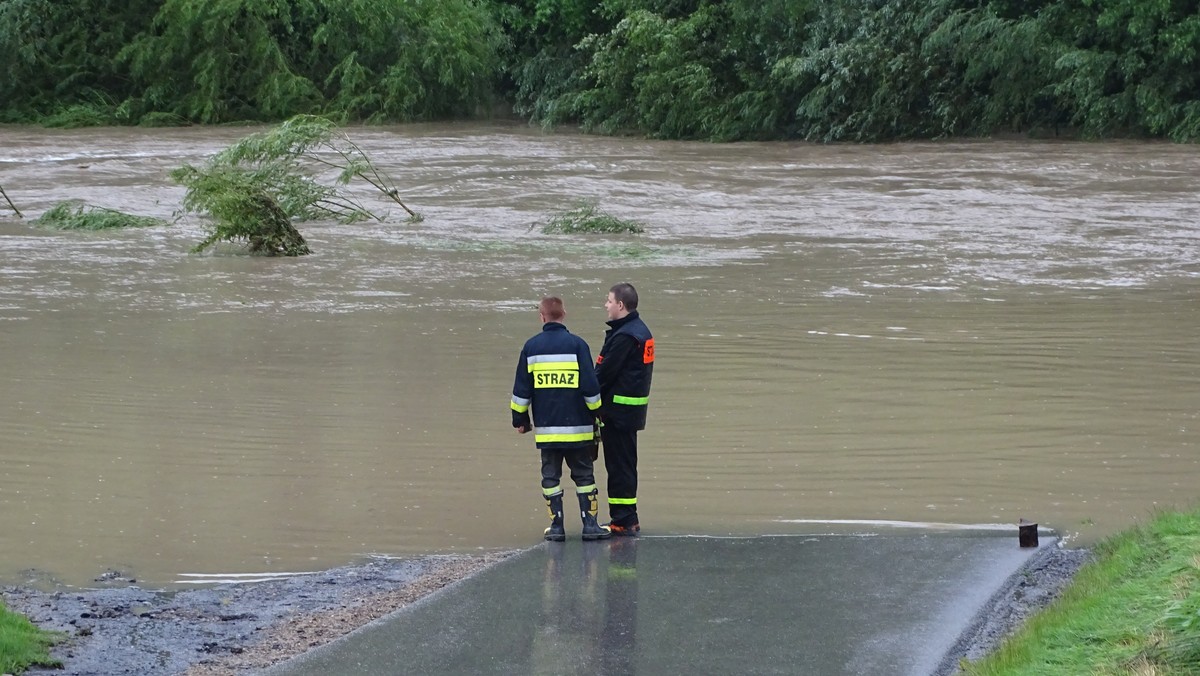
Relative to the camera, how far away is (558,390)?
8305 millimetres

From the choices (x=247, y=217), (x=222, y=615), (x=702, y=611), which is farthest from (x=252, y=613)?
(x=247, y=217)

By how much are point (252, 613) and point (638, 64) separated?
34.3 metres

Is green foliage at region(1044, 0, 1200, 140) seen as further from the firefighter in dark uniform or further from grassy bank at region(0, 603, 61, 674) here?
grassy bank at region(0, 603, 61, 674)

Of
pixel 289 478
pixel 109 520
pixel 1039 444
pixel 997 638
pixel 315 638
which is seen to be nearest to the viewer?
pixel 997 638

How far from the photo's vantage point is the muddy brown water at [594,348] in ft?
30.5

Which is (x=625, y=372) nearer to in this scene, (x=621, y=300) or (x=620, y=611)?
(x=621, y=300)

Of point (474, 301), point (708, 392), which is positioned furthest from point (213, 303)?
point (708, 392)

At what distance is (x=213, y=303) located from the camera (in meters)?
17.0

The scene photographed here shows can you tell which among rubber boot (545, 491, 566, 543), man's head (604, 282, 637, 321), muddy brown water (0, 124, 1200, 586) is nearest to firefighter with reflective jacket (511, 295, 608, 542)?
rubber boot (545, 491, 566, 543)

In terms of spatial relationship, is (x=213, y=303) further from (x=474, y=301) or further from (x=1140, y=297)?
(x=1140, y=297)

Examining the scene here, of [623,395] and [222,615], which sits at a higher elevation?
[623,395]

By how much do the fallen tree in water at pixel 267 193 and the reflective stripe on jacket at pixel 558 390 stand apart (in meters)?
12.8

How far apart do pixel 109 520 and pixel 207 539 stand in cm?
72

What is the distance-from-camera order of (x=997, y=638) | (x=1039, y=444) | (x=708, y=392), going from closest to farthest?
(x=997, y=638) < (x=1039, y=444) < (x=708, y=392)
